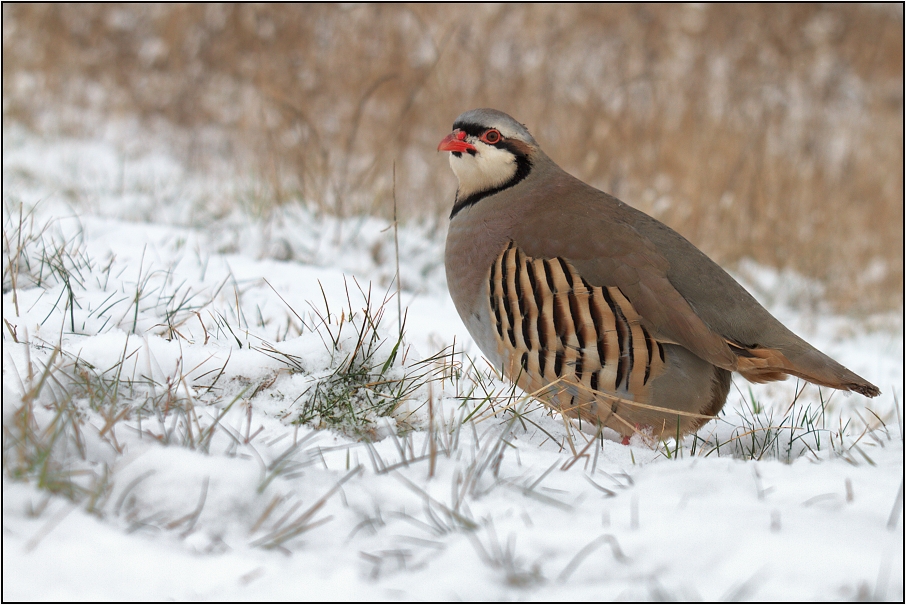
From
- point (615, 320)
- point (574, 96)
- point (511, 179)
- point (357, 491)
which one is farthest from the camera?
point (574, 96)

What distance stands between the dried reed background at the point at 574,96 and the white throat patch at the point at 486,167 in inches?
108

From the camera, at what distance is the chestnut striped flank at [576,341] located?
105 inches

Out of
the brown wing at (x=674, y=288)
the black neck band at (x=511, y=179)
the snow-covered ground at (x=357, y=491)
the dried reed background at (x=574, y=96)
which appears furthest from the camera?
the dried reed background at (x=574, y=96)

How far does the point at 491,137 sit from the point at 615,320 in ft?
3.23

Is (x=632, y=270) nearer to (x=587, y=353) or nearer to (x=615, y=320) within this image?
(x=615, y=320)

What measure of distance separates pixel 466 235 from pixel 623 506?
5.16 ft

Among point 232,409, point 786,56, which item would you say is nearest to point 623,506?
point 232,409

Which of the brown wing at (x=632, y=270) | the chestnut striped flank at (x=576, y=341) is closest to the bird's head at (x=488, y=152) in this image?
the brown wing at (x=632, y=270)

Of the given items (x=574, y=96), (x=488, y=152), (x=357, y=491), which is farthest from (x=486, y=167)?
(x=574, y=96)

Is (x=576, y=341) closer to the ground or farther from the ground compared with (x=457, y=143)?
closer to the ground

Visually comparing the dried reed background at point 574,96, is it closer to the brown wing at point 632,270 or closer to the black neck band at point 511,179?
the black neck band at point 511,179

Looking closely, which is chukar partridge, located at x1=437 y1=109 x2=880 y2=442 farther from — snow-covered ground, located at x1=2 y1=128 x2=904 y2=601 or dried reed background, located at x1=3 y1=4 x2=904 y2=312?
dried reed background, located at x1=3 y1=4 x2=904 y2=312

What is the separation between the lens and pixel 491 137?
3.22m

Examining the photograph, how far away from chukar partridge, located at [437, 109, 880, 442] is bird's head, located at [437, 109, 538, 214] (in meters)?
0.24
